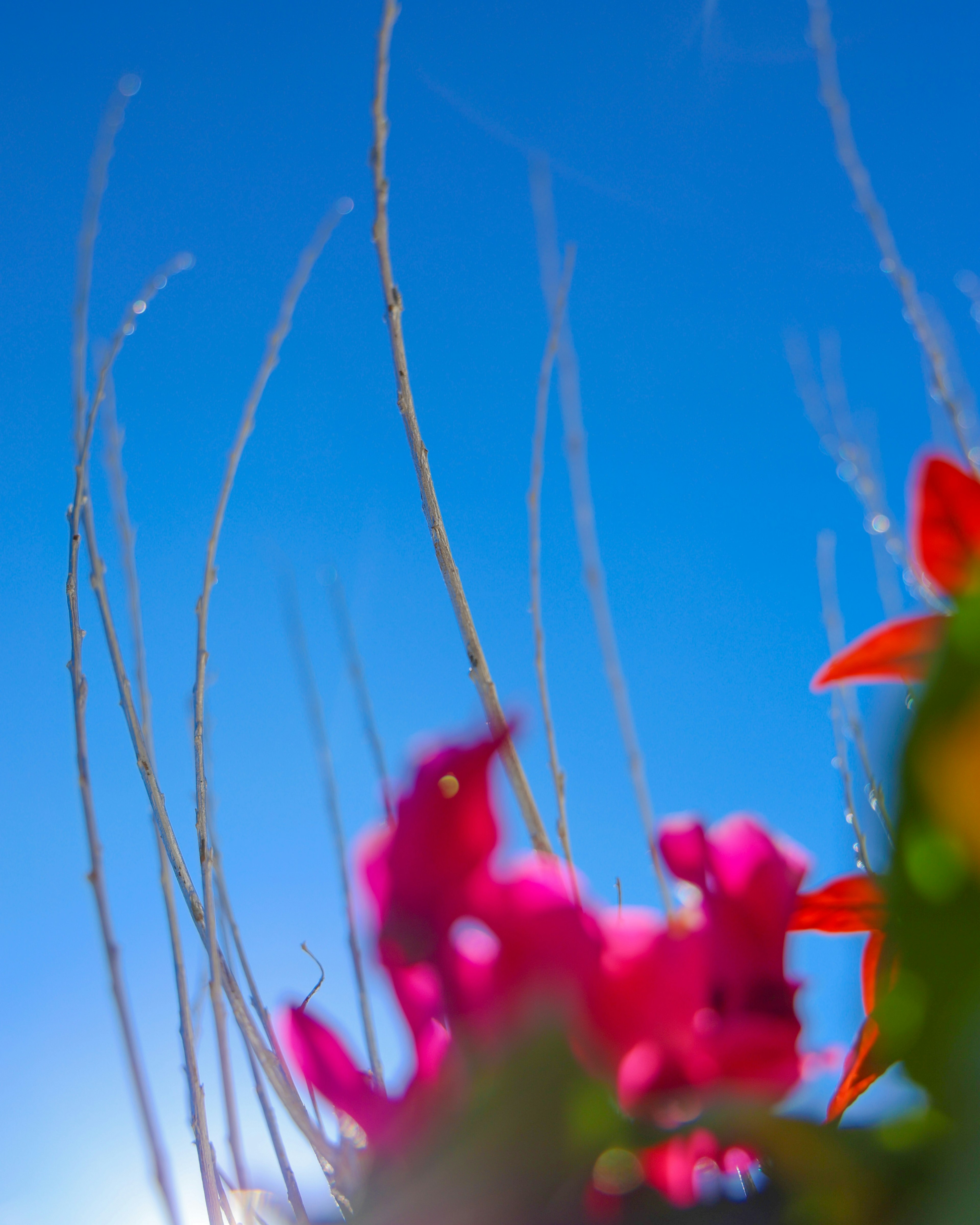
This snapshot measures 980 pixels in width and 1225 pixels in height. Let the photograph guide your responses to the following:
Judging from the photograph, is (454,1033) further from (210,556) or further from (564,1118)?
(210,556)

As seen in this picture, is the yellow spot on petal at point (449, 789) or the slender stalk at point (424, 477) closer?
the yellow spot on petal at point (449, 789)

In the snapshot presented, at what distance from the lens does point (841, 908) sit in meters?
0.22

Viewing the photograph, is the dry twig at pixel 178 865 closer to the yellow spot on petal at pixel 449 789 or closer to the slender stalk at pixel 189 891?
the slender stalk at pixel 189 891

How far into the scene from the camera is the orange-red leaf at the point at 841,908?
0.71ft

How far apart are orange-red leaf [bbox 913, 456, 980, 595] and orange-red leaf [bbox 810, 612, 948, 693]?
0.5 inches

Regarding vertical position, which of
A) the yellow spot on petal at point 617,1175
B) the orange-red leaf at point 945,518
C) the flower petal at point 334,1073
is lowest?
the yellow spot on petal at point 617,1175

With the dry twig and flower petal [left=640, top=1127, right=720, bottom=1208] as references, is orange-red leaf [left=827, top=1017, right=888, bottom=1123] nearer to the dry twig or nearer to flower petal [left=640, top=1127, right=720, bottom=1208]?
flower petal [left=640, top=1127, right=720, bottom=1208]

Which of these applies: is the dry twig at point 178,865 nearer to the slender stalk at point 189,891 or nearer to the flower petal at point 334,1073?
the slender stalk at point 189,891

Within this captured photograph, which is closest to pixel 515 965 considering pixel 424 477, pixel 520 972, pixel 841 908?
pixel 520 972

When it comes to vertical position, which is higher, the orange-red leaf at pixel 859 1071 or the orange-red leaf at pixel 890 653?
the orange-red leaf at pixel 890 653

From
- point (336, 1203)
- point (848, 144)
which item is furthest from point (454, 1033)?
point (848, 144)

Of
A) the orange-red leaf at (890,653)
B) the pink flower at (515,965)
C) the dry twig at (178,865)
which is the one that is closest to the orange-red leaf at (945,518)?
the orange-red leaf at (890,653)

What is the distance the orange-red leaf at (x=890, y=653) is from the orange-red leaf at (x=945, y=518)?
0.01 metres

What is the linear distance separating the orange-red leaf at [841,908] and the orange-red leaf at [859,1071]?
0.03 m
